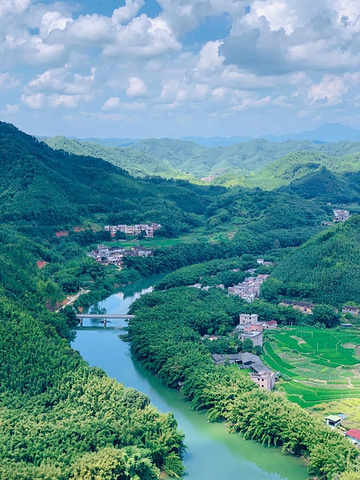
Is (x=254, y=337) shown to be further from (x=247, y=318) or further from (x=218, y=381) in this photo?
(x=218, y=381)

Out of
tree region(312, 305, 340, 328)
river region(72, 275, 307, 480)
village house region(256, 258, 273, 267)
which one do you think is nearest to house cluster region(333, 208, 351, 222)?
village house region(256, 258, 273, 267)

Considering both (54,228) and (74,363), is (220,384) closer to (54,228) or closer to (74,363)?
(74,363)

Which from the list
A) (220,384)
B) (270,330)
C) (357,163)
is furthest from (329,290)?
(357,163)

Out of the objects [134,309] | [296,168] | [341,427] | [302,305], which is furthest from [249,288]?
[296,168]

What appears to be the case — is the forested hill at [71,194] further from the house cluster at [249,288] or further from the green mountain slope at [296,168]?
the green mountain slope at [296,168]

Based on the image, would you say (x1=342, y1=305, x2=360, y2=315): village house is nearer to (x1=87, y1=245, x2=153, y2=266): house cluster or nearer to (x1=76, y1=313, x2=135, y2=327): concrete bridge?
(x1=76, y1=313, x2=135, y2=327): concrete bridge

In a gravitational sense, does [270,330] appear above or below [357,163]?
below
